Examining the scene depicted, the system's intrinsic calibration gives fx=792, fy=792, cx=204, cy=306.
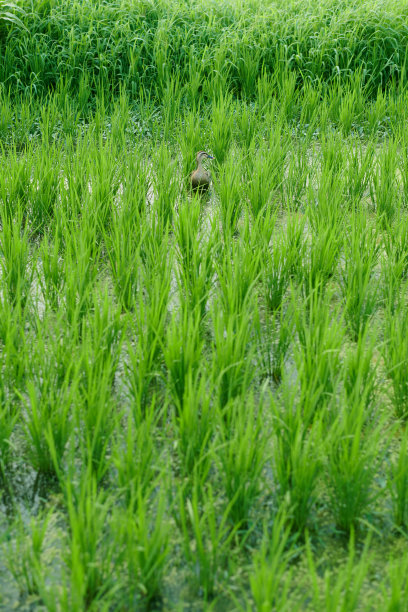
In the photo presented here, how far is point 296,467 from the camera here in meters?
1.60

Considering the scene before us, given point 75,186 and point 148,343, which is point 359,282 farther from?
point 75,186

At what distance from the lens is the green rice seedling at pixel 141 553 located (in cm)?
143

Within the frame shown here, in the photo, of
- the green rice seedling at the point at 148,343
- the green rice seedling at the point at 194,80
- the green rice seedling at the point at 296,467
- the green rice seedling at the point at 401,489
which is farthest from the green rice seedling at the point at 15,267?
the green rice seedling at the point at 194,80

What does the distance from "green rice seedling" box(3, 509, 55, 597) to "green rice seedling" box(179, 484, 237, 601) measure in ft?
0.88

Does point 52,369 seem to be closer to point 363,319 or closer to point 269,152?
point 363,319

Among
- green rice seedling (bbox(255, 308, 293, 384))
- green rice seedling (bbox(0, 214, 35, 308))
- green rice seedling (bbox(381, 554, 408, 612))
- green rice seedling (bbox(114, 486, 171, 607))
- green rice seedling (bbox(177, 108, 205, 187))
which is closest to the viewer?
green rice seedling (bbox(381, 554, 408, 612))

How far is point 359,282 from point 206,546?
98 centimetres

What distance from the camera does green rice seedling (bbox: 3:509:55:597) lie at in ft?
4.75

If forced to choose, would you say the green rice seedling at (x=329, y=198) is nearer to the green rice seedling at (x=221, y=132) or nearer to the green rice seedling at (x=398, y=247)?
the green rice seedling at (x=398, y=247)

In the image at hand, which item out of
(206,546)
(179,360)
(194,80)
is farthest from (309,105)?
(206,546)

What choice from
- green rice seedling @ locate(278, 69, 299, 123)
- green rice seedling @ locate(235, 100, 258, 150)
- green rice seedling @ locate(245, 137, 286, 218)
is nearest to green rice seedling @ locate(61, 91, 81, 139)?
green rice seedling @ locate(235, 100, 258, 150)

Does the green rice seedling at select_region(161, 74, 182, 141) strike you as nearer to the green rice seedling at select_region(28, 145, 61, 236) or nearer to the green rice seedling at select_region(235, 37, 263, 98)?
the green rice seedling at select_region(235, 37, 263, 98)

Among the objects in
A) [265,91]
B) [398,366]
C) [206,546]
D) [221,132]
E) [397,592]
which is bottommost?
[206,546]

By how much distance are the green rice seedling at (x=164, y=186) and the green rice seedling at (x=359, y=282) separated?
2.05 feet
